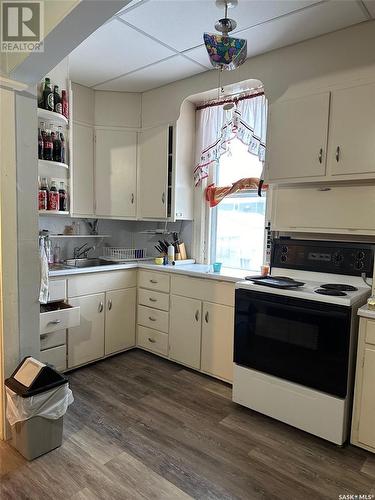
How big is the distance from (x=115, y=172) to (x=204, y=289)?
1515 millimetres

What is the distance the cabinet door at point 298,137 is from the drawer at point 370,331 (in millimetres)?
977

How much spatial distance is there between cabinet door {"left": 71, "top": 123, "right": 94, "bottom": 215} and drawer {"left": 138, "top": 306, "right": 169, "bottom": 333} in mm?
1084

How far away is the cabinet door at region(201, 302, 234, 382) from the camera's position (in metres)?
2.63

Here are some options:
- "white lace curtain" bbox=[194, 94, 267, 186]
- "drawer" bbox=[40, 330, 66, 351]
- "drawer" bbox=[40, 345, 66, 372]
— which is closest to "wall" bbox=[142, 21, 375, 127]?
"white lace curtain" bbox=[194, 94, 267, 186]

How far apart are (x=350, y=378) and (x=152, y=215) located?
216 centimetres

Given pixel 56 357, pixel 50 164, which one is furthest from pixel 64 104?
pixel 56 357

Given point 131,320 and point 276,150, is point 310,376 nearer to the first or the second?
point 276,150

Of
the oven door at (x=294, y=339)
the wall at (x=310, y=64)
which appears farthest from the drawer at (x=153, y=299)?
the wall at (x=310, y=64)

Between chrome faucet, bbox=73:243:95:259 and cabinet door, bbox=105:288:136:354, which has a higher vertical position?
chrome faucet, bbox=73:243:95:259

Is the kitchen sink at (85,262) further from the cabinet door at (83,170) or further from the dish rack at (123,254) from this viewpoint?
the cabinet door at (83,170)

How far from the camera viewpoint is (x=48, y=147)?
8.39 ft

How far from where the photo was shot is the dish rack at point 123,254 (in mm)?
3582

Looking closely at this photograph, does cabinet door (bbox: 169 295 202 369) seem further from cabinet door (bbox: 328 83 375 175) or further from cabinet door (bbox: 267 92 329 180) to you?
cabinet door (bbox: 328 83 375 175)

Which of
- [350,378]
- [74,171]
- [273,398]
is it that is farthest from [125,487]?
[74,171]
